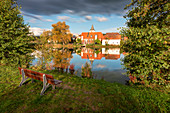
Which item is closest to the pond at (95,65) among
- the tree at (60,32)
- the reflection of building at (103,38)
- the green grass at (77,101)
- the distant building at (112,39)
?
the green grass at (77,101)

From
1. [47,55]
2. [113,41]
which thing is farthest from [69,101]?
[113,41]

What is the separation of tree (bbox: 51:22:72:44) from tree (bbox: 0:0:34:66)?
139 ft

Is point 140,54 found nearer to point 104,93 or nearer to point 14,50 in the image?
point 104,93

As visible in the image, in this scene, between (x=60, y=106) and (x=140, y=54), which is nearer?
(x=60, y=106)

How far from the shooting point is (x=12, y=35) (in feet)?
34.8

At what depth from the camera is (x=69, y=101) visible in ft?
15.7

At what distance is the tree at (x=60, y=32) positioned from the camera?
5338cm

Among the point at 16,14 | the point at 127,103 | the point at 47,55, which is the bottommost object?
the point at 127,103

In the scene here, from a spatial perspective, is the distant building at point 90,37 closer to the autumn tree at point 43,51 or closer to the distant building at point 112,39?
the distant building at point 112,39

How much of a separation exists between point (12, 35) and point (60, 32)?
1878 inches

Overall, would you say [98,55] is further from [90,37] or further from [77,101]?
[90,37]

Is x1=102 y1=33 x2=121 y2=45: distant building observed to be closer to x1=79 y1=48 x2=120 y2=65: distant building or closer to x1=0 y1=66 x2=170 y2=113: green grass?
x1=79 y1=48 x2=120 y2=65: distant building

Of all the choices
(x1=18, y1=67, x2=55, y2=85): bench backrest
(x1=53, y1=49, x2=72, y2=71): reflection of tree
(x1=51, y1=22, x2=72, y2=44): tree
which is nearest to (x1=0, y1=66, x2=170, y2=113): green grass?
(x1=18, y1=67, x2=55, y2=85): bench backrest

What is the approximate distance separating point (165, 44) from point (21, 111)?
7.55 metres
